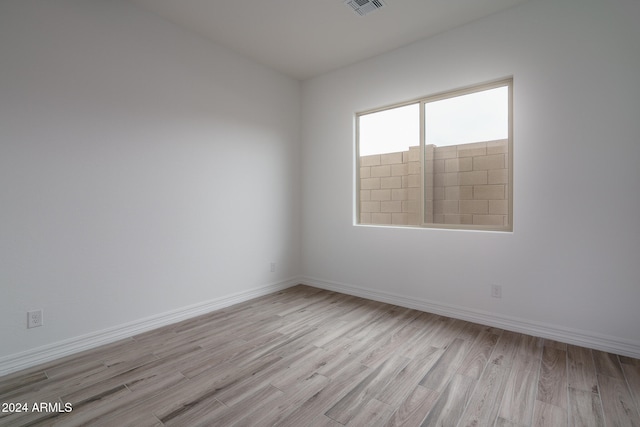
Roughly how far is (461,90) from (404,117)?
0.65 meters

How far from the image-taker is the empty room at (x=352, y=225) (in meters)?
1.93

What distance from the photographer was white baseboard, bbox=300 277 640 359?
7.58 feet

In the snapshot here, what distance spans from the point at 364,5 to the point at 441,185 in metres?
1.85

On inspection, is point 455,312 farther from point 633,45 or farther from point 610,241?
point 633,45

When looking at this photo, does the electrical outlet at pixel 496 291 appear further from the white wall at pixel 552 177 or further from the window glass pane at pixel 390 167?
the window glass pane at pixel 390 167

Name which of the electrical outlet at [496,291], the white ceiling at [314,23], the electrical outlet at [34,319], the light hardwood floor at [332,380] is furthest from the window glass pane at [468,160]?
the electrical outlet at [34,319]

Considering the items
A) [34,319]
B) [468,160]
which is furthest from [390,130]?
[34,319]

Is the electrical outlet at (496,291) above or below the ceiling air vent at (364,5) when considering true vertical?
below

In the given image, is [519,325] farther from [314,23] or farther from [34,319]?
[34,319]

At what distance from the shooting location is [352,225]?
12.7 feet

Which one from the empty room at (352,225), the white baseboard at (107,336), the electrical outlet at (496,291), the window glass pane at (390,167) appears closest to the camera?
the empty room at (352,225)

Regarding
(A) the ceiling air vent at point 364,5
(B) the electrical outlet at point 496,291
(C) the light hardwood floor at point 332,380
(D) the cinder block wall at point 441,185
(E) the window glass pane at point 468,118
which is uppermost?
(A) the ceiling air vent at point 364,5

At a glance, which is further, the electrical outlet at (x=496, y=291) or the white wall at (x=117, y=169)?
the electrical outlet at (x=496, y=291)

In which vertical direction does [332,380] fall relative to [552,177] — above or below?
below
